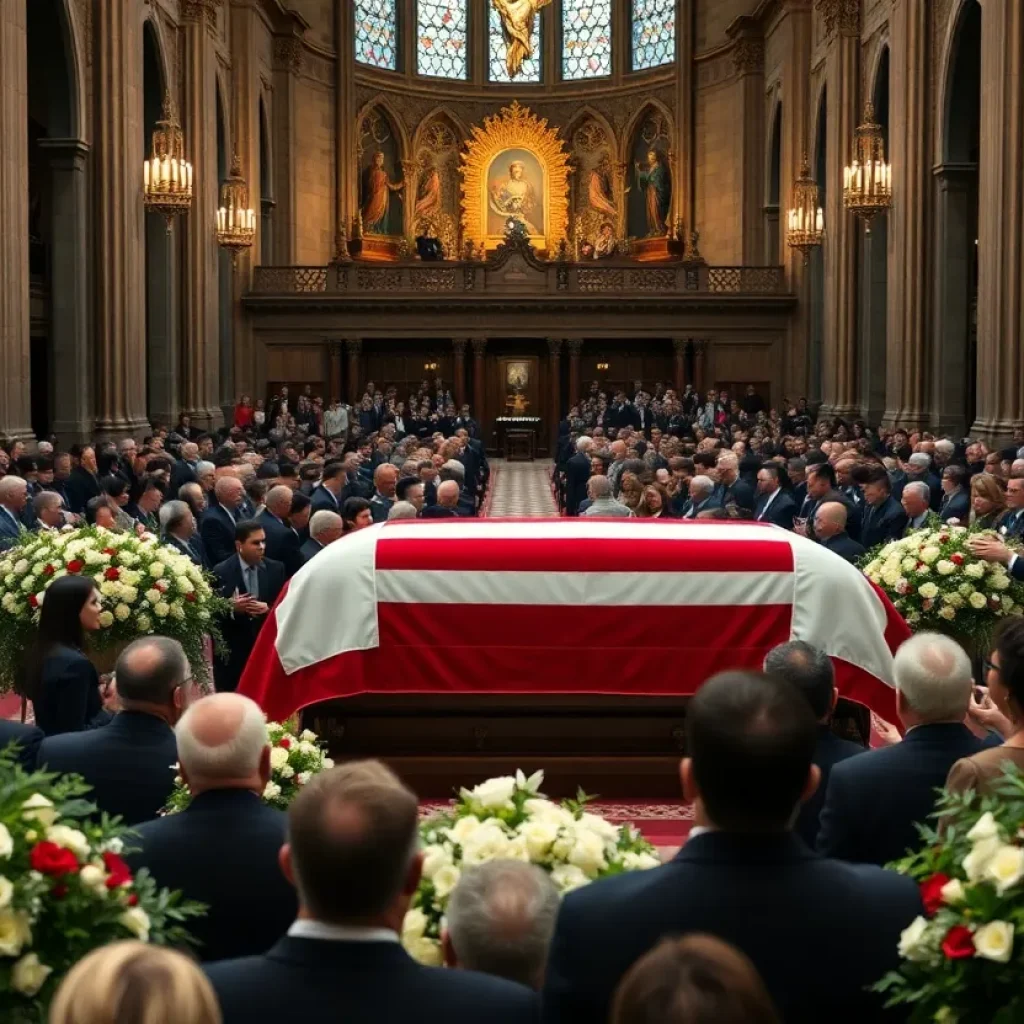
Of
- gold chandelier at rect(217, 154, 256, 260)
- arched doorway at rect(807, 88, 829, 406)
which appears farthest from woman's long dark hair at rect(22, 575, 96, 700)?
arched doorway at rect(807, 88, 829, 406)

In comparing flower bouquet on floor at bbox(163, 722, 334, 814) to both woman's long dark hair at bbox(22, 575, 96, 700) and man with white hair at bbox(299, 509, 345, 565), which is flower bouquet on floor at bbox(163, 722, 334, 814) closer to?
woman's long dark hair at bbox(22, 575, 96, 700)

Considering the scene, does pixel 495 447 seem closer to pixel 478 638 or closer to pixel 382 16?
pixel 382 16

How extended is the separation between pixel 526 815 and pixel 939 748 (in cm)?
146

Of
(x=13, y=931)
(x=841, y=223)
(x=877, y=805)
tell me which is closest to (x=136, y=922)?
Answer: (x=13, y=931)

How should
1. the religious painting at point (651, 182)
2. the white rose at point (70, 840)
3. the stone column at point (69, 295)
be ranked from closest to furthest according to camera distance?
the white rose at point (70, 840) → the stone column at point (69, 295) → the religious painting at point (651, 182)

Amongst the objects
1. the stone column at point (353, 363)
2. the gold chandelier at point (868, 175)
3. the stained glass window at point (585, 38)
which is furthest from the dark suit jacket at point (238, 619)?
the stained glass window at point (585, 38)

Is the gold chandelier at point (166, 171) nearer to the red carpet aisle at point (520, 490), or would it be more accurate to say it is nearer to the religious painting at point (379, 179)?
the red carpet aisle at point (520, 490)

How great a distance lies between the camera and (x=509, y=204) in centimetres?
4769

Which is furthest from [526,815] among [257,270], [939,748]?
[257,270]

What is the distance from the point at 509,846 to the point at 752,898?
35.0 inches

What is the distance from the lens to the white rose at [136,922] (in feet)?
10.7

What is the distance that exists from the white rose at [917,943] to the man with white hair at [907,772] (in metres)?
1.68

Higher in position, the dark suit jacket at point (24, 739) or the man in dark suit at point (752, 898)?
the man in dark suit at point (752, 898)

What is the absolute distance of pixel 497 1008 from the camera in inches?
114
